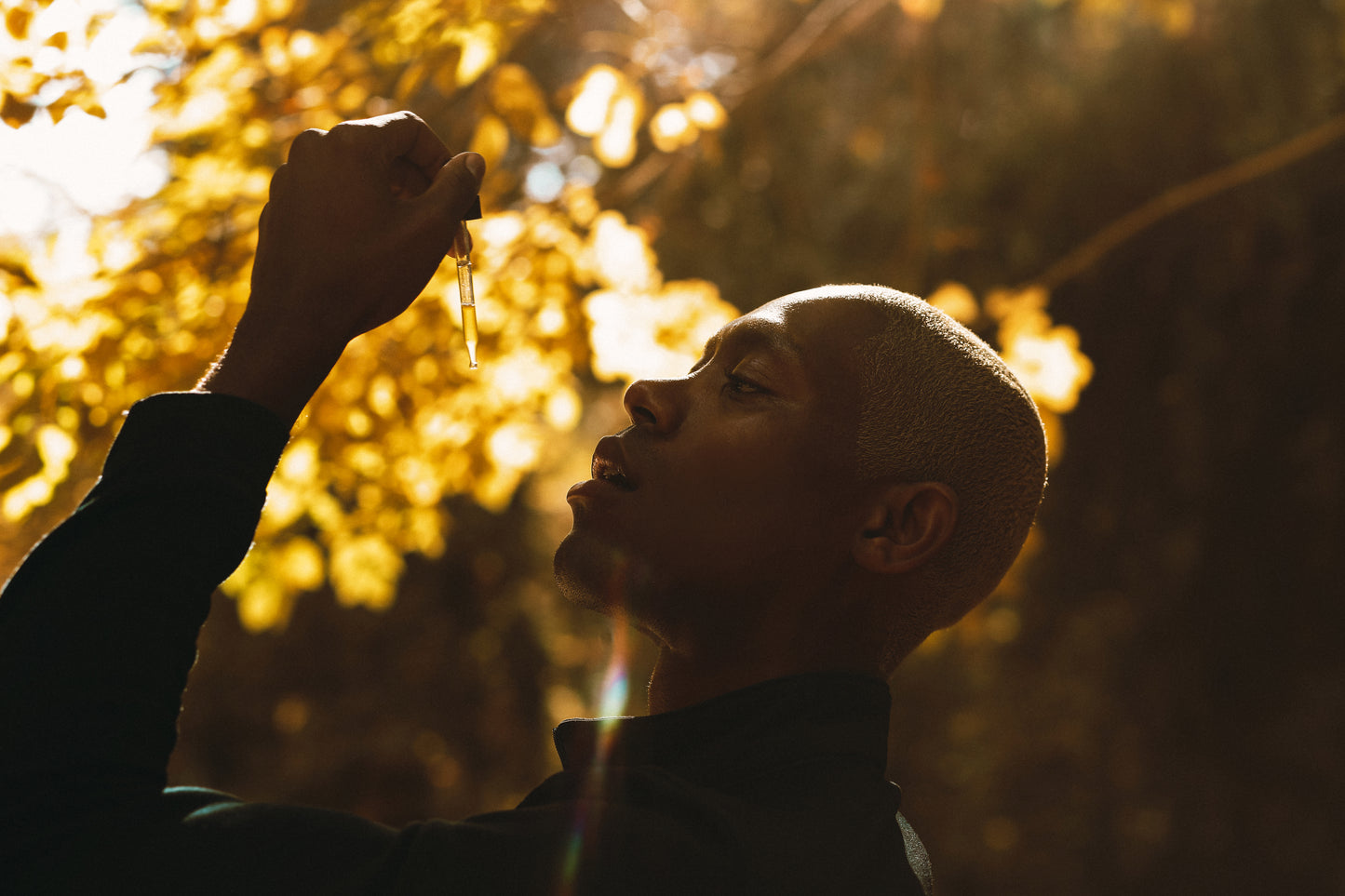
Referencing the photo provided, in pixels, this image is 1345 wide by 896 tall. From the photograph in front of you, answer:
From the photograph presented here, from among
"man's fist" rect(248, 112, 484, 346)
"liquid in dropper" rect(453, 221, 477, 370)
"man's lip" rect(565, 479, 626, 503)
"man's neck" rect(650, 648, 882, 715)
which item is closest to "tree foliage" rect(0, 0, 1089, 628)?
"liquid in dropper" rect(453, 221, 477, 370)

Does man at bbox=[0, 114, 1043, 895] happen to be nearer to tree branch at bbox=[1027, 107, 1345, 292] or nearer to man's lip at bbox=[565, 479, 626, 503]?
man's lip at bbox=[565, 479, 626, 503]

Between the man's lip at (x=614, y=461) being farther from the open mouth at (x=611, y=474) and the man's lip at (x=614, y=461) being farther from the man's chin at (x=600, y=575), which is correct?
the man's chin at (x=600, y=575)

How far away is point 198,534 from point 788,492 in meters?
0.82

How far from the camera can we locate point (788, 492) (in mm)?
1646

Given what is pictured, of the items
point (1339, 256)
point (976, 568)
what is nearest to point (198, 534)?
point (976, 568)

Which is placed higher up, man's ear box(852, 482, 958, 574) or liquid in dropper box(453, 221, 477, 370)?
liquid in dropper box(453, 221, 477, 370)

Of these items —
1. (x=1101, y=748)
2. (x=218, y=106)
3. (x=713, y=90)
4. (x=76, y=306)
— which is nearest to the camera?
(x=76, y=306)

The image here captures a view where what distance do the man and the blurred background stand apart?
52 cm

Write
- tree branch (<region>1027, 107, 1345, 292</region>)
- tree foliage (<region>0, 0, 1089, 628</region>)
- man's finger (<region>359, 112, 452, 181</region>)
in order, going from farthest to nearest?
1. tree branch (<region>1027, 107, 1345, 292</region>)
2. tree foliage (<region>0, 0, 1089, 628</region>)
3. man's finger (<region>359, 112, 452, 181</region>)

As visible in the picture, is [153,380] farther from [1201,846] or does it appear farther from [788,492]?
[1201,846]

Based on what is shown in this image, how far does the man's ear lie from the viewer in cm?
168

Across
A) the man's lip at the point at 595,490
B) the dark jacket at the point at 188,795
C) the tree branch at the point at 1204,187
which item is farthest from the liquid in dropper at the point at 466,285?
the tree branch at the point at 1204,187

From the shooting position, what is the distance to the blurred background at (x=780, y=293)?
10.6 ft

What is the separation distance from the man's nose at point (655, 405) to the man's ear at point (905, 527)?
13.0 inches
